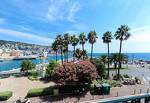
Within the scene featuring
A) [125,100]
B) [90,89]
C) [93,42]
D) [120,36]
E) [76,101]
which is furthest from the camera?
[93,42]

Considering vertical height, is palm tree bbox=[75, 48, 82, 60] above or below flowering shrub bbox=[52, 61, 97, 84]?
above

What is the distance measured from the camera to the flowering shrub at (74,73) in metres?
36.7

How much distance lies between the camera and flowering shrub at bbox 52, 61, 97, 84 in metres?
36.7

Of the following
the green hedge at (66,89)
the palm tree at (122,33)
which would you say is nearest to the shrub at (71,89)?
the green hedge at (66,89)

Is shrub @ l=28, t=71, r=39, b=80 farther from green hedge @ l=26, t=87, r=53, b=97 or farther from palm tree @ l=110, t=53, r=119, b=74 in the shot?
palm tree @ l=110, t=53, r=119, b=74

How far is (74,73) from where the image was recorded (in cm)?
3738

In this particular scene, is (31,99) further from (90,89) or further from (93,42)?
(93,42)

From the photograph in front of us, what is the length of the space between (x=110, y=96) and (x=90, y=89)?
464cm

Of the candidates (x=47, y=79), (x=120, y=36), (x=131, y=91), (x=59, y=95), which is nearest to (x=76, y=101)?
(x=59, y=95)

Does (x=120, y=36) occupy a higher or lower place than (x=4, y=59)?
higher

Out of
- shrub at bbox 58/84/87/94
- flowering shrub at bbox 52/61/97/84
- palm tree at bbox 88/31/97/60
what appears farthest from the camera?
palm tree at bbox 88/31/97/60

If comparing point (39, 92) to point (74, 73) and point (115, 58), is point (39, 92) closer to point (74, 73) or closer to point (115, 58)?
point (74, 73)

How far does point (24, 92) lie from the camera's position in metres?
40.2

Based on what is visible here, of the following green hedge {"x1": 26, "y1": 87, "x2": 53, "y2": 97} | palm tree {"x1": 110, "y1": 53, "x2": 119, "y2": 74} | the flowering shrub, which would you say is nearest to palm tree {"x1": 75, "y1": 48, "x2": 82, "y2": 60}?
palm tree {"x1": 110, "y1": 53, "x2": 119, "y2": 74}
